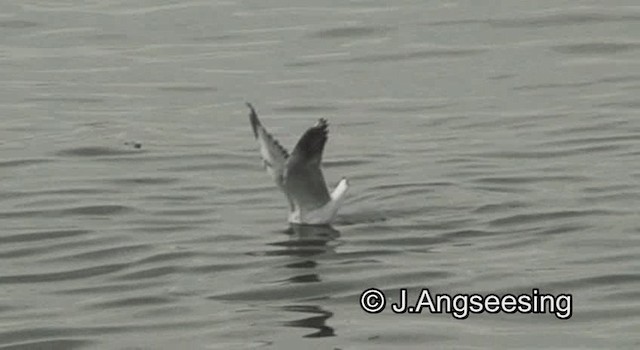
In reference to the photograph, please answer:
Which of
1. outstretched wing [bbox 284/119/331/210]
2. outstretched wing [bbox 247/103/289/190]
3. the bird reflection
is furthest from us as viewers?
outstretched wing [bbox 247/103/289/190]

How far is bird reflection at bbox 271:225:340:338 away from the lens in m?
10.5

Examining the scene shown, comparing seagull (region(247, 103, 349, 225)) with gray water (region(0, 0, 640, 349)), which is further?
seagull (region(247, 103, 349, 225))

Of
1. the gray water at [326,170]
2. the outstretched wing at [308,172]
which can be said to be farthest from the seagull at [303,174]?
the gray water at [326,170]

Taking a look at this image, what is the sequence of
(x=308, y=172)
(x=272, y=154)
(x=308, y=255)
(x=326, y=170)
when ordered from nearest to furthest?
(x=308, y=255) → (x=308, y=172) → (x=272, y=154) → (x=326, y=170)

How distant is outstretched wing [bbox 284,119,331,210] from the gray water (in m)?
0.21

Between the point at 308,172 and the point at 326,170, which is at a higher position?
the point at 326,170

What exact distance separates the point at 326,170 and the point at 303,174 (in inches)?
97.7

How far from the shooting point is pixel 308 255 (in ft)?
39.8

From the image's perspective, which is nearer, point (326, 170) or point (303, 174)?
point (303, 174)

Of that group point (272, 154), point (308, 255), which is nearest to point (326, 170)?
point (272, 154)

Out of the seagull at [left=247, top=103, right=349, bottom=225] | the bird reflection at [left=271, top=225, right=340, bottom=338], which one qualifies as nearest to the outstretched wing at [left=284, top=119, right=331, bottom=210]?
the seagull at [left=247, top=103, right=349, bottom=225]

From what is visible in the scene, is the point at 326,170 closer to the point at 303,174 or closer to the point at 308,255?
the point at 303,174

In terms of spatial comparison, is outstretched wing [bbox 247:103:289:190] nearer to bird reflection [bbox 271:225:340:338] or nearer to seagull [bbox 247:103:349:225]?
seagull [bbox 247:103:349:225]

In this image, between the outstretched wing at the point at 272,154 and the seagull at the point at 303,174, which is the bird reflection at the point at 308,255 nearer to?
the seagull at the point at 303,174
